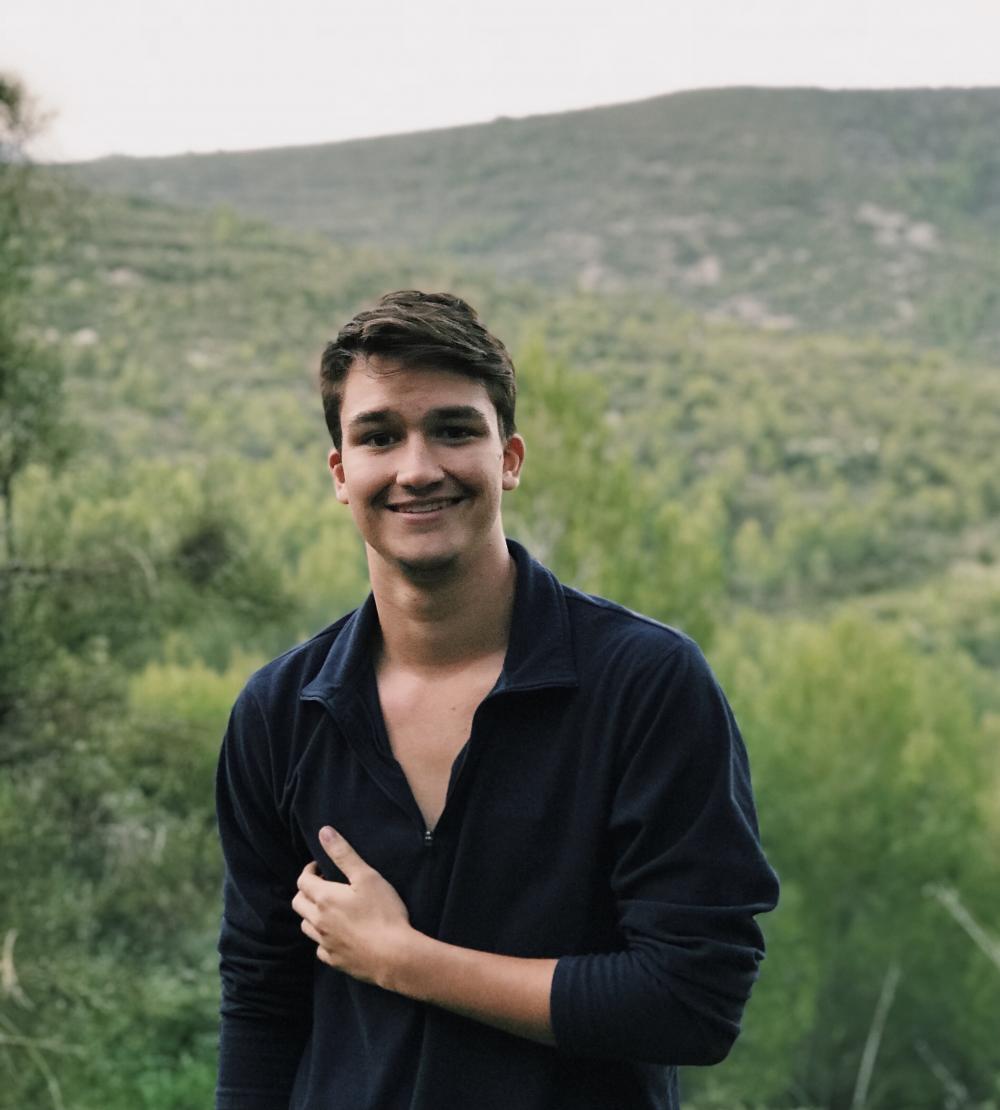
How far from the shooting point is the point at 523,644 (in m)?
1.40

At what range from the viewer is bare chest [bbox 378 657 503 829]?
55.2 inches

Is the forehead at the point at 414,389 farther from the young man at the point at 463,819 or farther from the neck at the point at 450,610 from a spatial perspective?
the neck at the point at 450,610

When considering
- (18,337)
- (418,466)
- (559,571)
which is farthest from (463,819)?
(559,571)

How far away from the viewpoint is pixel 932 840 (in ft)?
72.9

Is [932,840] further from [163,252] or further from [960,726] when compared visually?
[163,252]

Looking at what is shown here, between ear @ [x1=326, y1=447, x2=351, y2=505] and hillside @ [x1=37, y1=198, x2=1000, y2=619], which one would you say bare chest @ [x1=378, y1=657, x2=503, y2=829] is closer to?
ear @ [x1=326, y1=447, x2=351, y2=505]

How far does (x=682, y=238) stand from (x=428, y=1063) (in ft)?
209

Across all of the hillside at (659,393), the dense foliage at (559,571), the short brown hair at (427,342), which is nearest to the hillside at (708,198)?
the dense foliage at (559,571)

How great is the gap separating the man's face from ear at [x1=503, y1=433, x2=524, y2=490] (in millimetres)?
77

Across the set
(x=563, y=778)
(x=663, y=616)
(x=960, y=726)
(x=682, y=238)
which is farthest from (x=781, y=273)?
(x=563, y=778)

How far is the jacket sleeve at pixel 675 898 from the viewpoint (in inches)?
50.2

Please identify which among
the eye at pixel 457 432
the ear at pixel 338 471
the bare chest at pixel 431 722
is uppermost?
the eye at pixel 457 432

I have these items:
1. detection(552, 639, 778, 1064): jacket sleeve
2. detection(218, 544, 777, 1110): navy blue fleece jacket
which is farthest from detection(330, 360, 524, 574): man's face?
detection(552, 639, 778, 1064): jacket sleeve

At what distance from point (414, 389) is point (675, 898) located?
1.72ft
